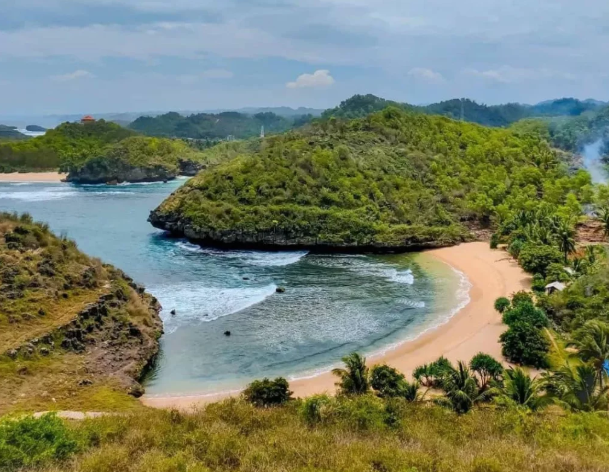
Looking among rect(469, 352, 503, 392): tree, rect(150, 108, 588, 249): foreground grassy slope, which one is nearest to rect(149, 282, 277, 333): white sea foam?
rect(150, 108, 588, 249): foreground grassy slope

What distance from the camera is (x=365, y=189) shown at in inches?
2773

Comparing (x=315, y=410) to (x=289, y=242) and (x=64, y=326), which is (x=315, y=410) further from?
(x=289, y=242)

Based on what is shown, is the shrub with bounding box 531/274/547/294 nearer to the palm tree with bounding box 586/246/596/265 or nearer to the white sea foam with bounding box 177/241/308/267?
the palm tree with bounding box 586/246/596/265

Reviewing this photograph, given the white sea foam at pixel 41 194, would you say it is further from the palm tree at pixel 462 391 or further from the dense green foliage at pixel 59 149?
the palm tree at pixel 462 391

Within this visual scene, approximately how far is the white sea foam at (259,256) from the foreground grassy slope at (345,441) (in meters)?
35.1

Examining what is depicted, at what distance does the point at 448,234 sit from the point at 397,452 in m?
51.4

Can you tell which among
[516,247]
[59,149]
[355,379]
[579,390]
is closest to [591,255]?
[516,247]

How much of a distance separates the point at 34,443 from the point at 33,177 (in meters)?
140

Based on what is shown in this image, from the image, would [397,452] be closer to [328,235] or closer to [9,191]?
[328,235]

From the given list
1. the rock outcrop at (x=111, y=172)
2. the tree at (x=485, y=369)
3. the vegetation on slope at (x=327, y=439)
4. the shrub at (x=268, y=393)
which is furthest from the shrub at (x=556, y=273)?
the rock outcrop at (x=111, y=172)

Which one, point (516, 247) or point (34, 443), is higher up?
point (516, 247)

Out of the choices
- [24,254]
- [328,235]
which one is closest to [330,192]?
[328,235]

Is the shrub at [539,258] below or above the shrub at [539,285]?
above

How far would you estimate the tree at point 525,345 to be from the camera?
96.6 feet
